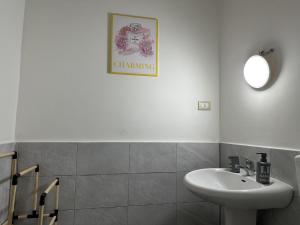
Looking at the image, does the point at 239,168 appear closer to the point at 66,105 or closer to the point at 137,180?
the point at 137,180

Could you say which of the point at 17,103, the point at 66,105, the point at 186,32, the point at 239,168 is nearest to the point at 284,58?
the point at 239,168

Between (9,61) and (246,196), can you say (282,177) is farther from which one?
(9,61)

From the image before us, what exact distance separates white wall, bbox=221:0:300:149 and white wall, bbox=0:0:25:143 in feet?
5.24

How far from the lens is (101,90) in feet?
5.44

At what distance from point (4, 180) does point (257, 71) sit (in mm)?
1754

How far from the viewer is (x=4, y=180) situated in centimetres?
134

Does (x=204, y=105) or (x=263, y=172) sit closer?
(x=263, y=172)

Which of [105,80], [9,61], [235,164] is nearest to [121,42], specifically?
[105,80]

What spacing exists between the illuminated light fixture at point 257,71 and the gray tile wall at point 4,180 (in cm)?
164

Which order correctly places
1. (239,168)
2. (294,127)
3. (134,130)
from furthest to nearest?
(134,130), (239,168), (294,127)

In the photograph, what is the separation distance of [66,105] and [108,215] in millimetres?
873

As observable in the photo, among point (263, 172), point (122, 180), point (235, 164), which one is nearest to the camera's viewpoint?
point (263, 172)

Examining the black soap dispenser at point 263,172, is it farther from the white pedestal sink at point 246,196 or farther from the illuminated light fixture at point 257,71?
the illuminated light fixture at point 257,71

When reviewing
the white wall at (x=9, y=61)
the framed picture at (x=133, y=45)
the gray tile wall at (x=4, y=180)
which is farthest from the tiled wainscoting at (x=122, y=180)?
the framed picture at (x=133, y=45)
